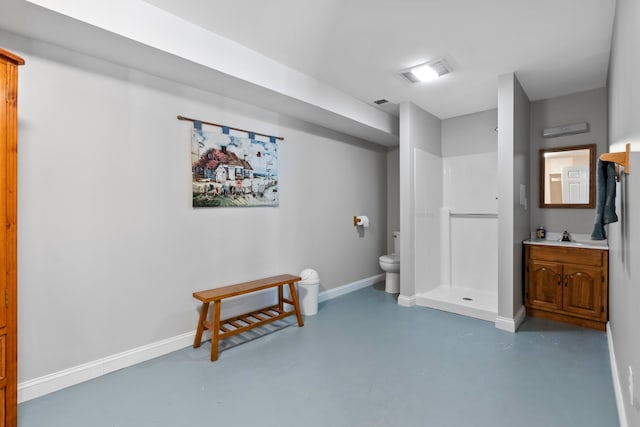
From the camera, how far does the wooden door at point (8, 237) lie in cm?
163

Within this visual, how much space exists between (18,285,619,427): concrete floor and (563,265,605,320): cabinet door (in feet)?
0.71

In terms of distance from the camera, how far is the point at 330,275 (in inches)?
167

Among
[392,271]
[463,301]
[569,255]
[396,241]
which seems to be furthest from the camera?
[396,241]

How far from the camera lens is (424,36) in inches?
97.6

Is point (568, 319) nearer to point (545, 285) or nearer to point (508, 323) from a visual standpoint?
point (545, 285)

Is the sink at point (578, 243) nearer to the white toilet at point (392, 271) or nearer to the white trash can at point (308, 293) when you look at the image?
the white toilet at point (392, 271)

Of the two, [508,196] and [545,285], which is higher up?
[508,196]

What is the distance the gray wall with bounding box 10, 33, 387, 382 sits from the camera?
2043 mm

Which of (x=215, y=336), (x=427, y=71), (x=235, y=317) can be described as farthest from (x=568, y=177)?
(x=215, y=336)

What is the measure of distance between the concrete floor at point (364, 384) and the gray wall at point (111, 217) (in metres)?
0.41

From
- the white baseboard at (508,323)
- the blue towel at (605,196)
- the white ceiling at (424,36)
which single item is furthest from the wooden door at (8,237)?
the white baseboard at (508,323)

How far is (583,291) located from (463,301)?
1.16m

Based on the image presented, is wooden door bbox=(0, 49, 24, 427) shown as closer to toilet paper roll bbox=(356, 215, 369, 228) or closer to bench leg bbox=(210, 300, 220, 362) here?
bench leg bbox=(210, 300, 220, 362)

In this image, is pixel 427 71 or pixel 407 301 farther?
pixel 407 301
